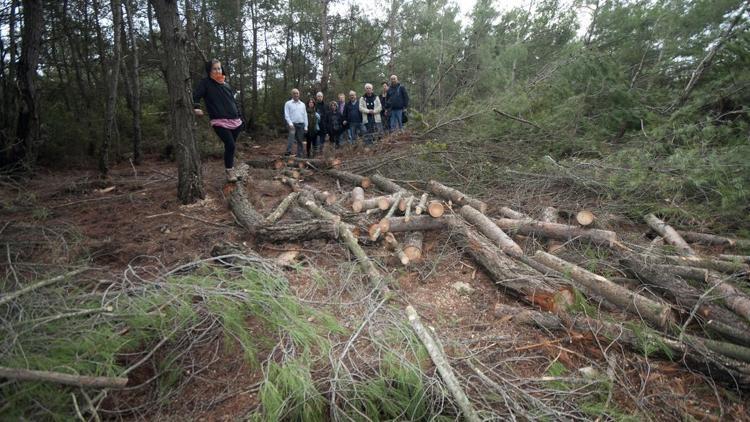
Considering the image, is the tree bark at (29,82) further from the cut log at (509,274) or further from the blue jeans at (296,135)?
the cut log at (509,274)

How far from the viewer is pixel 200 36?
42.9 feet

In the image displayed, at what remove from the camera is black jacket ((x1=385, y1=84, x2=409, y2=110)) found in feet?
27.1

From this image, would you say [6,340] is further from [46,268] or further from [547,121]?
[547,121]

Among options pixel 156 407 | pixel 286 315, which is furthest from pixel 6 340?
pixel 286 315

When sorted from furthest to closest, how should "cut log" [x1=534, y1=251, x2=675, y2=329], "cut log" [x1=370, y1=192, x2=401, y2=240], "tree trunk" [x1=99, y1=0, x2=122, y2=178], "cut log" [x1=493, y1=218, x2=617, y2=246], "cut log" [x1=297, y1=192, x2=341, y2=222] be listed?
"tree trunk" [x1=99, y1=0, x2=122, y2=178] < "cut log" [x1=297, y1=192, x2=341, y2=222] < "cut log" [x1=370, y1=192, x2=401, y2=240] < "cut log" [x1=493, y1=218, x2=617, y2=246] < "cut log" [x1=534, y1=251, x2=675, y2=329]

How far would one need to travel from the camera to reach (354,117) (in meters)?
8.73

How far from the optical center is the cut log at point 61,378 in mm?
1570

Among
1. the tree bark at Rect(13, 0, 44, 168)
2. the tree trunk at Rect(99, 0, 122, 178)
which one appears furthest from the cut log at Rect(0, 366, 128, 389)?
the tree trunk at Rect(99, 0, 122, 178)

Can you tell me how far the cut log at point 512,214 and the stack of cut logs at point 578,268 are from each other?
0.02 m

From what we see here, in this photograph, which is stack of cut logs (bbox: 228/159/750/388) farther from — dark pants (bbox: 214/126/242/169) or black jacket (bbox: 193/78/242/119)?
black jacket (bbox: 193/78/242/119)

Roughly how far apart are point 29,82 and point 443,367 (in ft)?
28.3

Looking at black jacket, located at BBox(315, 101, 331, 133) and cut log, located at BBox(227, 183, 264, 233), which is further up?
black jacket, located at BBox(315, 101, 331, 133)

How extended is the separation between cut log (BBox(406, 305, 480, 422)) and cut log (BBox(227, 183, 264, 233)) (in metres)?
2.50

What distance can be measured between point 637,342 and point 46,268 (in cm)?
493
